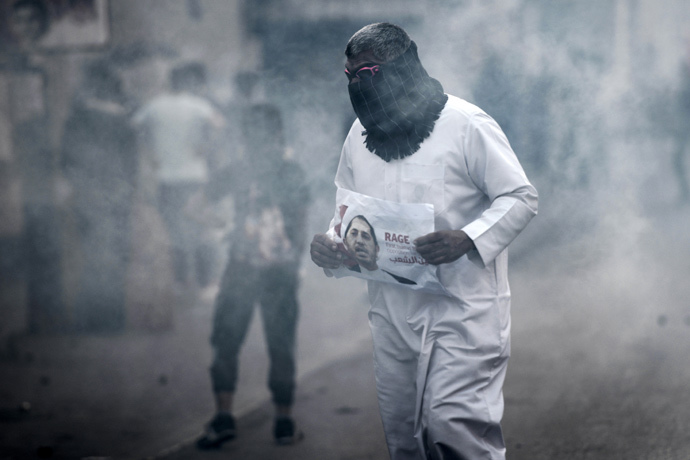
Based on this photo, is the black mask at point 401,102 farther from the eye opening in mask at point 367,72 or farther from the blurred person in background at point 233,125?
the blurred person in background at point 233,125

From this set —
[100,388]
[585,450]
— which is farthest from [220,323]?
[585,450]

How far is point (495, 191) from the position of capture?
233cm

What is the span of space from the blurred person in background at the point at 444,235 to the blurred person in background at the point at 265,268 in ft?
4.55

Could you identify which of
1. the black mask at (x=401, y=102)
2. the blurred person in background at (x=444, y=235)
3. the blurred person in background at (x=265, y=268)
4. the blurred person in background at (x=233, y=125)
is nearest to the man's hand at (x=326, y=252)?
the blurred person in background at (x=444, y=235)

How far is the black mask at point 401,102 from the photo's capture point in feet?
7.91

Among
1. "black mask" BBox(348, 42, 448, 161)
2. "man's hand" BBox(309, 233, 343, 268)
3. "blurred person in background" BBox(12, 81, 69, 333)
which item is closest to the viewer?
"black mask" BBox(348, 42, 448, 161)

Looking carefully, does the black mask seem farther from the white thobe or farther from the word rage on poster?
the word rage on poster

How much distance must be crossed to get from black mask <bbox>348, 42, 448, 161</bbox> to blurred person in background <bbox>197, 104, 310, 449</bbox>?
1.43 meters

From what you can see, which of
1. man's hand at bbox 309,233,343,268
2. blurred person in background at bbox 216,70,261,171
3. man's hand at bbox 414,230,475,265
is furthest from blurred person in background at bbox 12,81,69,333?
man's hand at bbox 414,230,475,265

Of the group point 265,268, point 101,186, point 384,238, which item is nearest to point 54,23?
point 101,186

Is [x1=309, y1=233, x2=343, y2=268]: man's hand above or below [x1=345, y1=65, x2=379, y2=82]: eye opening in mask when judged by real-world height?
below

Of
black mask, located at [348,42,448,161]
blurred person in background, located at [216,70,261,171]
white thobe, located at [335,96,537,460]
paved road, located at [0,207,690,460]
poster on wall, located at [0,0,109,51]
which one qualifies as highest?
poster on wall, located at [0,0,109,51]

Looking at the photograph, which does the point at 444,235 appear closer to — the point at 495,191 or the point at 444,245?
the point at 444,245

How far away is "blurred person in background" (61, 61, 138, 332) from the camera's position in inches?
225
